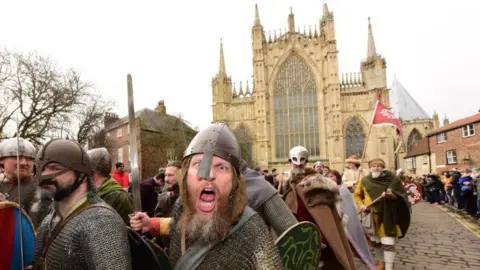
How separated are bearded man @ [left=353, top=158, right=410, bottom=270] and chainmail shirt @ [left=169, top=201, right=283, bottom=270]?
16.4ft

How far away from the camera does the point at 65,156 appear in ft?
6.12

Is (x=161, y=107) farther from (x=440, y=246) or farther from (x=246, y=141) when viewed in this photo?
(x=440, y=246)

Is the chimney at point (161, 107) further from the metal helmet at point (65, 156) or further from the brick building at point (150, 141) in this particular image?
the metal helmet at point (65, 156)

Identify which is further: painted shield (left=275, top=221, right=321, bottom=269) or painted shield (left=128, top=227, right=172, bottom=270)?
painted shield (left=275, top=221, right=321, bottom=269)

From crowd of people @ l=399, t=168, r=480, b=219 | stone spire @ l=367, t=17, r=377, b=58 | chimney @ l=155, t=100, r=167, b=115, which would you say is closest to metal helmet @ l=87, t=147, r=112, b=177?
crowd of people @ l=399, t=168, r=480, b=219

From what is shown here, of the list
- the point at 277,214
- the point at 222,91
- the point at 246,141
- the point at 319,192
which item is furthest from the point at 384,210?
the point at 222,91

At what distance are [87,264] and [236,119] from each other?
4109cm

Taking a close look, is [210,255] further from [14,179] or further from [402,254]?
[402,254]

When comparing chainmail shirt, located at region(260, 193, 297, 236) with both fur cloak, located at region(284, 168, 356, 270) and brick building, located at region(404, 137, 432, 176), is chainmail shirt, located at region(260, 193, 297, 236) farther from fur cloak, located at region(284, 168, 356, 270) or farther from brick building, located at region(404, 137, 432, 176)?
brick building, located at region(404, 137, 432, 176)

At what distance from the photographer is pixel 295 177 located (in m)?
3.95

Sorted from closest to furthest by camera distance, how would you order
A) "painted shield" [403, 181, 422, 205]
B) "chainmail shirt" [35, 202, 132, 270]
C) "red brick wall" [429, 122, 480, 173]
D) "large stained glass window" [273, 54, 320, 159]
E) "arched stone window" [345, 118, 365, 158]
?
"chainmail shirt" [35, 202, 132, 270] < "painted shield" [403, 181, 422, 205] < "red brick wall" [429, 122, 480, 173] < "arched stone window" [345, 118, 365, 158] < "large stained glass window" [273, 54, 320, 159]

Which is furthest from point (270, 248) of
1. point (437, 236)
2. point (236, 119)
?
point (236, 119)

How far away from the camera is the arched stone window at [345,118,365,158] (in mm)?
40031

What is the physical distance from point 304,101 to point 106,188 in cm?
3957
